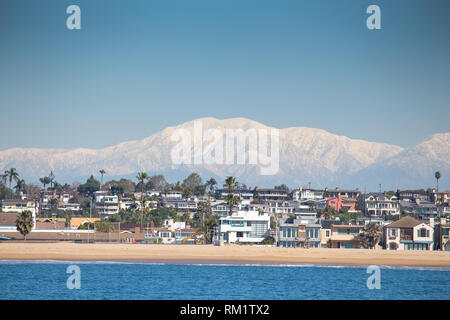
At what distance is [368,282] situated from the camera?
47.8m

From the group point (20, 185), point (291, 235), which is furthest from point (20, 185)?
point (291, 235)

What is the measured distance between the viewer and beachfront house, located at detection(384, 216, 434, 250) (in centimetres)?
7438

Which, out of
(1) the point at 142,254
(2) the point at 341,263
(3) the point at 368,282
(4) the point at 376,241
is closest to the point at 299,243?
(4) the point at 376,241

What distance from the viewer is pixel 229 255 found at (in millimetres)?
63594

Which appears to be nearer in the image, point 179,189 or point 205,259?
point 205,259

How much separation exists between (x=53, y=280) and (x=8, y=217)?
5858 cm

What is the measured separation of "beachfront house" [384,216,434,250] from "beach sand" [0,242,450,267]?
6.22m

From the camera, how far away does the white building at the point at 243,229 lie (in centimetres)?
7730

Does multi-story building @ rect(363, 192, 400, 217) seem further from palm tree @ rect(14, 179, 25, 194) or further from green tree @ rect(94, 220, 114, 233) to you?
palm tree @ rect(14, 179, 25, 194)

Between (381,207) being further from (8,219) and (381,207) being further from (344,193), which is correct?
(8,219)

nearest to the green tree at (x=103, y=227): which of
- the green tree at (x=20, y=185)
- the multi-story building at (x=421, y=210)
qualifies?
the multi-story building at (x=421, y=210)

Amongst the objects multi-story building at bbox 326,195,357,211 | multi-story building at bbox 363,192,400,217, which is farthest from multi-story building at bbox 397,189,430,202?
multi-story building at bbox 363,192,400,217

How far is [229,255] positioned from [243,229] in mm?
14591
